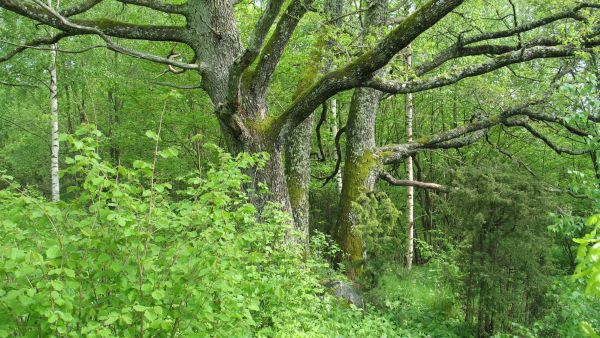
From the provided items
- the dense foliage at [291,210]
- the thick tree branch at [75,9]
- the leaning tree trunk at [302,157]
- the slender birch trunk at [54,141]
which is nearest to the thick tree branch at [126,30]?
the dense foliage at [291,210]

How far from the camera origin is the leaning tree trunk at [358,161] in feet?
25.2

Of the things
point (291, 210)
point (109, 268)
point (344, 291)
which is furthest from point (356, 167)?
point (109, 268)

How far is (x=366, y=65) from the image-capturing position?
491cm

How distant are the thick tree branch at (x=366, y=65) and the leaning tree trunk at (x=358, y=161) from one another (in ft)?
8.43

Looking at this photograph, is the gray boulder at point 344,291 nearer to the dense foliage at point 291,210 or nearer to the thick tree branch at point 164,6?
the dense foliage at point 291,210

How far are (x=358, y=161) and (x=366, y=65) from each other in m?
3.29

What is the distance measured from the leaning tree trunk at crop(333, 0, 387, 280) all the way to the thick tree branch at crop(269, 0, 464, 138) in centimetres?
257

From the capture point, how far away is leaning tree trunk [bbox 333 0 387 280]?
7.69 meters

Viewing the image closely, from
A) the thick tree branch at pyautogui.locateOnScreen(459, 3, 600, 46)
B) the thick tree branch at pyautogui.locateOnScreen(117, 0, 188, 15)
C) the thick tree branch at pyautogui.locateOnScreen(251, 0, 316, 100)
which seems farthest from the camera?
the thick tree branch at pyautogui.locateOnScreen(459, 3, 600, 46)

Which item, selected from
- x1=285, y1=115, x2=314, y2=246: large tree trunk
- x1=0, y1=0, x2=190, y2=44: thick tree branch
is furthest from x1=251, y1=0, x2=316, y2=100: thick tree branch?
x1=285, y1=115, x2=314, y2=246: large tree trunk

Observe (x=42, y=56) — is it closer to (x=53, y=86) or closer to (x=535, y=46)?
(x=53, y=86)

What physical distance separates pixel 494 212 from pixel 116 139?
40.9 feet

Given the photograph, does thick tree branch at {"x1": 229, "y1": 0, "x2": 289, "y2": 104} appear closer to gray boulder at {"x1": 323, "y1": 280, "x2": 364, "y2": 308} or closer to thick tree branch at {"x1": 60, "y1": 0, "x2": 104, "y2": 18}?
thick tree branch at {"x1": 60, "y1": 0, "x2": 104, "y2": 18}

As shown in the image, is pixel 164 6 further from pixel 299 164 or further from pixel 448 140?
pixel 448 140
